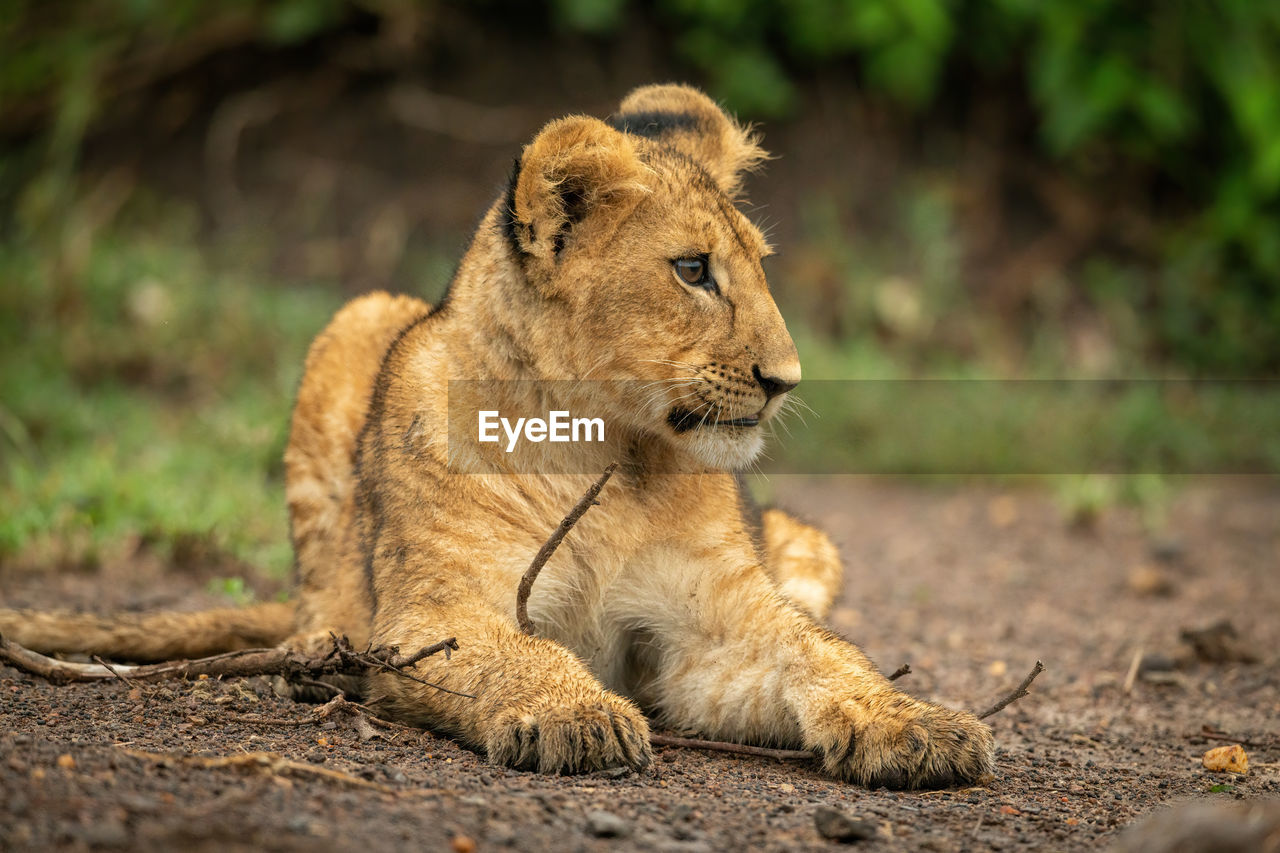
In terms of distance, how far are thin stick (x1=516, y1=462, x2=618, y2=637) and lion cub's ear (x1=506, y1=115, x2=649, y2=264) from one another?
75 centimetres

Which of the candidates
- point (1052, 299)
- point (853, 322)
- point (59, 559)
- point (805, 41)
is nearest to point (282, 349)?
point (59, 559)

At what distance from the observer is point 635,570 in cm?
387

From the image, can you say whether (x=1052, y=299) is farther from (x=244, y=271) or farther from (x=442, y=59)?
(x=244, y=271)

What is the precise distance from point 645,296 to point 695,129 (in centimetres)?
102

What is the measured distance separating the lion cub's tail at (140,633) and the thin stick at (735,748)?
1.67 m

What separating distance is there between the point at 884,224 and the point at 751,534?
7668mm

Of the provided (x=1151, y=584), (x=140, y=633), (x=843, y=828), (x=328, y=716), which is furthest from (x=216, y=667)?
(x=1151, y=584)

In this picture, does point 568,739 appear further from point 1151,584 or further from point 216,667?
point 1151,584

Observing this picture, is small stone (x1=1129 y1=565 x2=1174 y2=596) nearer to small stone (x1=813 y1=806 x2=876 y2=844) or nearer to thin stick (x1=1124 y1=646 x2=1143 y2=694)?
thin stick (x1=1124 y1=646 x2=1143 y2=694)

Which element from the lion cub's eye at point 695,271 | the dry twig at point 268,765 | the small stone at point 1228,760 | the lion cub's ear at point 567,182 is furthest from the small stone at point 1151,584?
the dry twig at point 268,765

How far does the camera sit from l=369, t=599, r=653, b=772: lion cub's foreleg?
3162 millimetres

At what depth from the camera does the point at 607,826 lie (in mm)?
2676

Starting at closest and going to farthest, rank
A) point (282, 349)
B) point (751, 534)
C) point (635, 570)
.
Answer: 1. point (635, 570)
2. point (751, 534)
3. point (282, 349)

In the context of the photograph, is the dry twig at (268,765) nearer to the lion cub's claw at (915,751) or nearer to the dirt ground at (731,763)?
the dirt ground at (731,763)
